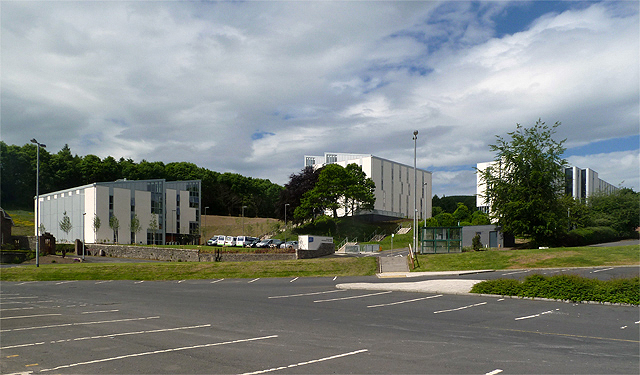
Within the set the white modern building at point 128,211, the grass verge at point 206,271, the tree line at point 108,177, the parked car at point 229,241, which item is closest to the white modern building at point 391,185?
the tree line at point 108,177

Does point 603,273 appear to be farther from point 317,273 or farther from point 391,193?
point 391,193

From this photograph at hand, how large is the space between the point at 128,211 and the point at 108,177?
48064 mm

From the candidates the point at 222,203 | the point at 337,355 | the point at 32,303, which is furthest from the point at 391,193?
the point at 337,355

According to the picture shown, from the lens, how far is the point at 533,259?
101 feet

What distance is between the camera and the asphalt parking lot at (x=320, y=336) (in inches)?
326

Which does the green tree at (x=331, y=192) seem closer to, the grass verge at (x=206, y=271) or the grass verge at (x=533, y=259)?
the grass verge at (x=206, y=271)

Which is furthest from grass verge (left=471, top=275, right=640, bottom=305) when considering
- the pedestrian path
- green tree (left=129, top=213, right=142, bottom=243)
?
green tree (left=129, top=213, right=142, bottom=243)

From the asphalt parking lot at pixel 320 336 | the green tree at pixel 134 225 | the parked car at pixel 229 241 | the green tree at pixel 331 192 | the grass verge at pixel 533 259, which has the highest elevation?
the green tree at pixel 331 192

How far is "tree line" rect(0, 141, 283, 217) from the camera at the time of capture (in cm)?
10081

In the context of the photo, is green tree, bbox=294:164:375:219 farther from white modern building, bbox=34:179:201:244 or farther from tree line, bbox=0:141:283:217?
white modern building, bbox=34:179:201:244

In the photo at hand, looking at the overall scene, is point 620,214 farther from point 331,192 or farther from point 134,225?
point 134,225

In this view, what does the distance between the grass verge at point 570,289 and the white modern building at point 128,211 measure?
5977cm

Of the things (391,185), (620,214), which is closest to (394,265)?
(620,214)

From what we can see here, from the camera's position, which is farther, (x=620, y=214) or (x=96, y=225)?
(x=96, y=225)
